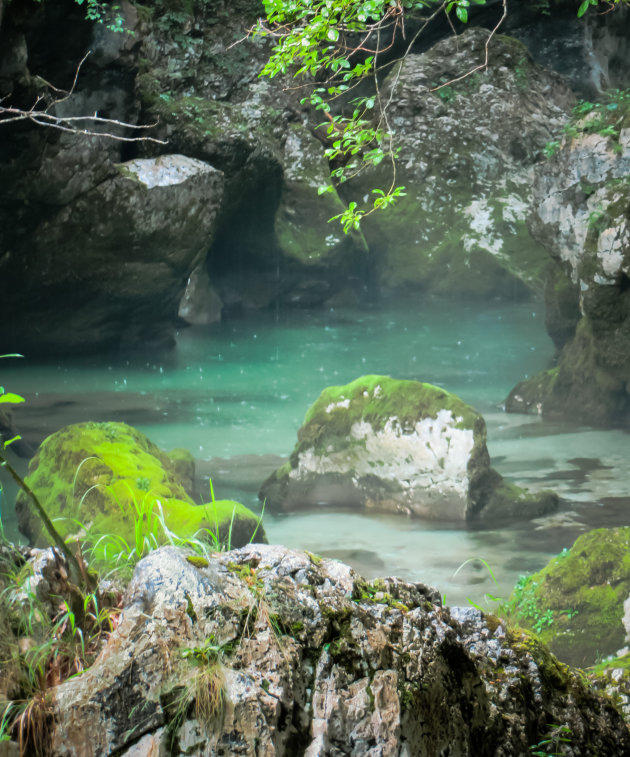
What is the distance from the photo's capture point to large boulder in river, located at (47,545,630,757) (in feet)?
5.87

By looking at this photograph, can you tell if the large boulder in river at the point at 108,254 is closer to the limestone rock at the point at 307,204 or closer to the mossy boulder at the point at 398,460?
the limestone rock at the point at 307,204

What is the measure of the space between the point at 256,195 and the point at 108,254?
5.16m

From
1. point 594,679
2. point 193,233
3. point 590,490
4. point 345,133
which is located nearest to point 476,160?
point 193,233

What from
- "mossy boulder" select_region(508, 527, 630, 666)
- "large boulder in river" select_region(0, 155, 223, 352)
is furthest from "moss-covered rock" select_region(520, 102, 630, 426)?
"large boulder in river" select_region(0, 155, 223, 352)

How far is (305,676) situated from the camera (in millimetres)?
1945

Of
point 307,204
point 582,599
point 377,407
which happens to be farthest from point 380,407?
point 307,204

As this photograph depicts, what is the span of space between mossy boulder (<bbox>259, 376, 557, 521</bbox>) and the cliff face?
4.70 metres

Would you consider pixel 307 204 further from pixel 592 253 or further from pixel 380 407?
pixel 380 407

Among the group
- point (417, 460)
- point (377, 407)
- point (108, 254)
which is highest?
point (108, 254)

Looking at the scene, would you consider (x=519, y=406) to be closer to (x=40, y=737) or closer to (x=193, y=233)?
(x=193, y=233)

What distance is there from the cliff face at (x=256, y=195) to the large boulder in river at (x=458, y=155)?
38mm

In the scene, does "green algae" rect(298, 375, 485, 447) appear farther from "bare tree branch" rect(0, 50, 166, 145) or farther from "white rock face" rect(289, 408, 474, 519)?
"bare tree branch" rect(0, 50, 166, 145)

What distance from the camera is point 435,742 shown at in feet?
6.51

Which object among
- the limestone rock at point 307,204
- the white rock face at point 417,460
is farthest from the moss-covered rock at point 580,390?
the limestone rock at point 307,204
